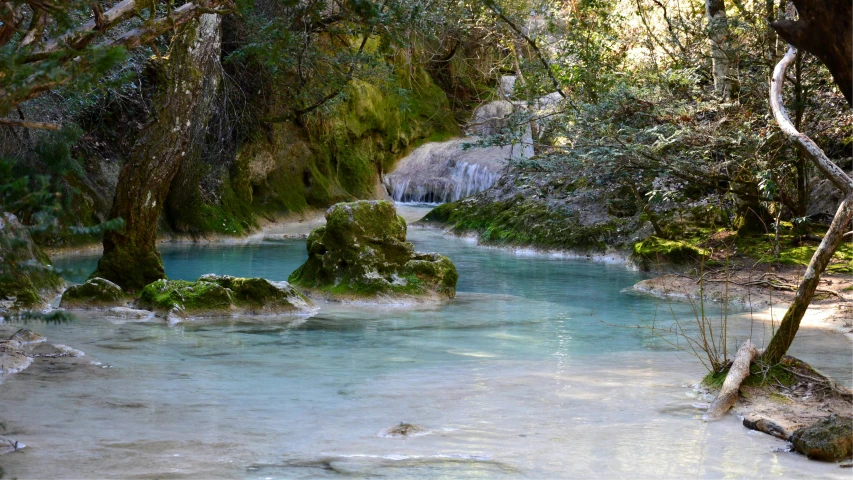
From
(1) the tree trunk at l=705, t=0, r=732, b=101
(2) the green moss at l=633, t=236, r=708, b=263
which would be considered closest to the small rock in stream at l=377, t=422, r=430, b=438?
(2) the green moss at l=633, t=236, r=708, b=263

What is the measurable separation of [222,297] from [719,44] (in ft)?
28.3

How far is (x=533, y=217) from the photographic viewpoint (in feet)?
64.8

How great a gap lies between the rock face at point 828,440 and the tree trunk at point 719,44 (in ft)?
30.9

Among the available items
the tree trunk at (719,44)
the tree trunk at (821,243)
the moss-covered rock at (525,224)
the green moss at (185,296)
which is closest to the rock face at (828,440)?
the tree trunk at (821,243)

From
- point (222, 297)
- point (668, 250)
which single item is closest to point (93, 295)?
point (222, 297)

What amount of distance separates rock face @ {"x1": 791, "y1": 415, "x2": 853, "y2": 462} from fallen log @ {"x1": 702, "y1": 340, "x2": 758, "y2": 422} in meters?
0.94

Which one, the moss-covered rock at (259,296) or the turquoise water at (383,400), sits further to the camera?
the moss-covered rock at (259,296)

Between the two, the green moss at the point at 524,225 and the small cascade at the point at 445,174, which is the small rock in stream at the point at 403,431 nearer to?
the green moss at the point at 524,225

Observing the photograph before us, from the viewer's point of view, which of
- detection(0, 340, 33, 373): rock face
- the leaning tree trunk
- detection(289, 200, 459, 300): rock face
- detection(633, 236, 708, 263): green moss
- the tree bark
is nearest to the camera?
the tree bark

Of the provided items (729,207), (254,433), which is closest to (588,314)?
(729,207)

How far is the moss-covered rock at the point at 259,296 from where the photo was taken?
10516 millimetres

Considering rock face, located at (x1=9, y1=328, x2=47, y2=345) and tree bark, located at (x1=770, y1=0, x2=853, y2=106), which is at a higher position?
tree bark, located at (x1=770, y1=0, x2=853, y2=106)

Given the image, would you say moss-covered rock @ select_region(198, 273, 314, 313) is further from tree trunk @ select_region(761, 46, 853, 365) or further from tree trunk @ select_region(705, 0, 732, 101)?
tree trunk @ select_region(705, 0, 732, 101)

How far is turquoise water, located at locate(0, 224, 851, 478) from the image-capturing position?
4746 millimetres
